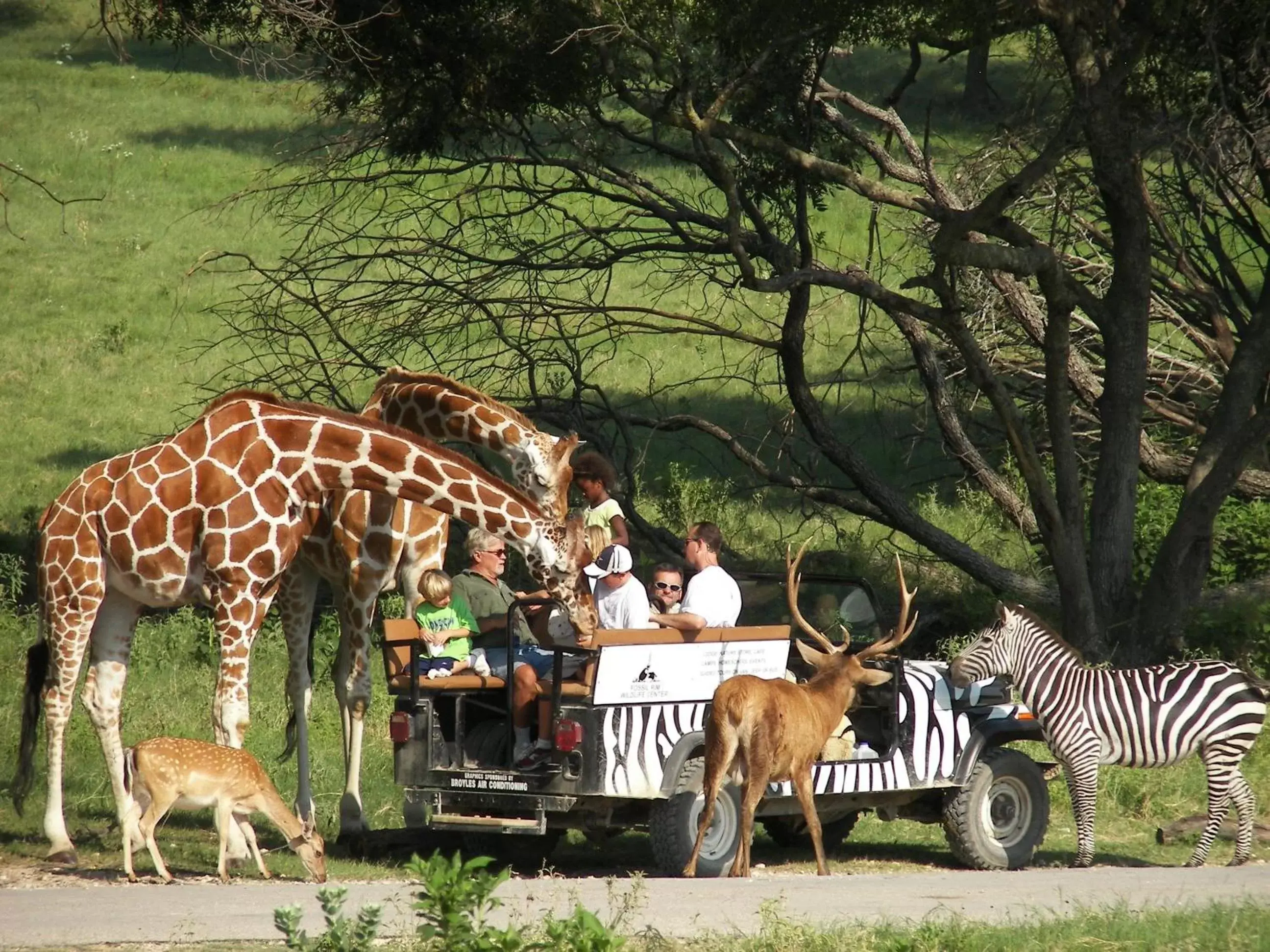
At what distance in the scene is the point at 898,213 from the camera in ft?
59.0

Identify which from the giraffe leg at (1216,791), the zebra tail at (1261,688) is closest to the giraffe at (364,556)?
the giraffe leg at (1216,791)

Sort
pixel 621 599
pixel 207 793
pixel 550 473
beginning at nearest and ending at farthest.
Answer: pixel 207 793 < pixel 621 599 < pixel 550 473

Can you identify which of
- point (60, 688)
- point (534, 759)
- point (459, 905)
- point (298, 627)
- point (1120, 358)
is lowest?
point (459, 905)

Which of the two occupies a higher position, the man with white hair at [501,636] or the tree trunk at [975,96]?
the tree trunk at [975,96]

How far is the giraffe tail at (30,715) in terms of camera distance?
9.99 metres

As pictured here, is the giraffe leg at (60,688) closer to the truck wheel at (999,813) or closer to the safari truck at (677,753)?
the safari truck at (677,753)

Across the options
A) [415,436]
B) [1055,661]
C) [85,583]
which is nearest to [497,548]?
[415,436]

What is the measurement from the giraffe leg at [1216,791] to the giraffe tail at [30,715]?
6.86 metres

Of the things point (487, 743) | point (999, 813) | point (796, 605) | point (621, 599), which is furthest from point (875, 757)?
point (487, 743)

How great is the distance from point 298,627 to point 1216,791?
5724 mm

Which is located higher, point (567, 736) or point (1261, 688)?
point (1261, 688)

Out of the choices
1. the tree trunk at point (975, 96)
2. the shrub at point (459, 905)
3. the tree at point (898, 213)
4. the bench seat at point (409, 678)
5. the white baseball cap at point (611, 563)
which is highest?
the tree trunk at point (975, 96)

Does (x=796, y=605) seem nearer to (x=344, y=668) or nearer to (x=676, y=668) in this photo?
(x=676, y=668)

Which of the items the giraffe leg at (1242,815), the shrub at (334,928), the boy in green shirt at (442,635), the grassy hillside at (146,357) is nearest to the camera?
the shrub at (334,928)
